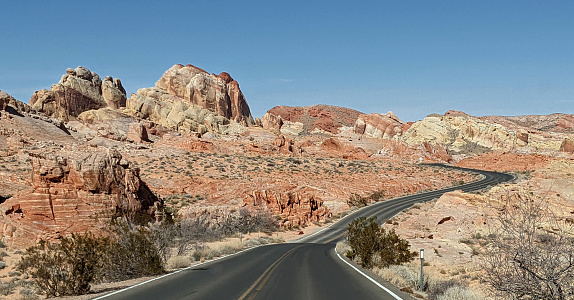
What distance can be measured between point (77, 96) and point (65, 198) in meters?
76.8

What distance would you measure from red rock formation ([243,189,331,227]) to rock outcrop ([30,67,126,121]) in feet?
215

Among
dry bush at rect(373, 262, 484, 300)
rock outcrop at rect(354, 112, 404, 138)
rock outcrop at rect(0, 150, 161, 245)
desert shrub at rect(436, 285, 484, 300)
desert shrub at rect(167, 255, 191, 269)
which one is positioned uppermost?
rock outcrop at rect(354, 112, 404, 138)

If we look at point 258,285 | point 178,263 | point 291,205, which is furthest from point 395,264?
point 291,205

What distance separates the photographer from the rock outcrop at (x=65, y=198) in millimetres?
22484

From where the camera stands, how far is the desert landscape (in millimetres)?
23094

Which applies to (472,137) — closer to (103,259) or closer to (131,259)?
(131,259)

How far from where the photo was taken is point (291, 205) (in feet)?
144

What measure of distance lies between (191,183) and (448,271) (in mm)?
33569

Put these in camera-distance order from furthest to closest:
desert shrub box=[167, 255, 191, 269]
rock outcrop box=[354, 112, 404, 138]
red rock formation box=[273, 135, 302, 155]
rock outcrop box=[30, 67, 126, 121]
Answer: rock outcrop box=[354, 112, 404, 138]
rock outcrop box=[30, 67, 126, 121]
red rock formation box=[273, 135, 302, 155]
desert shrub box=[167, 255, 191, 269]

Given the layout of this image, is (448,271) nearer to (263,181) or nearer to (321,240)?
(321,240)

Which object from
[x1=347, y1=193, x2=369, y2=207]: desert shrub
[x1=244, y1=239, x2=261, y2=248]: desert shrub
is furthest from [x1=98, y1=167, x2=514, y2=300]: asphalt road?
[x1=347, y1=193, x2=369, y2=207]: desert shrub

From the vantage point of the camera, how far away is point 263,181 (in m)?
48.1

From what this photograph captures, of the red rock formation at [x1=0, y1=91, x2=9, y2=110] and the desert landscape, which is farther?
the red rock formation at [x1=0, y1=91, x2=9, y2=110]

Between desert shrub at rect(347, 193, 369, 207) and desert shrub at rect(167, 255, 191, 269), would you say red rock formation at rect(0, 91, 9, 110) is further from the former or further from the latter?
desert shrub at rect(167, 255, 191, 269)
